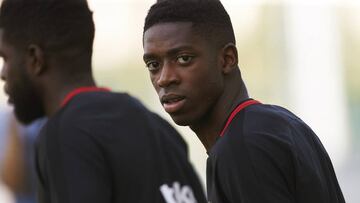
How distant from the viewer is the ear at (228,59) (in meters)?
3.96

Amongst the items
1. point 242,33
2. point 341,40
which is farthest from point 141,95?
point 341,40

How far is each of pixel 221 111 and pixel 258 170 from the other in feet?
1.31

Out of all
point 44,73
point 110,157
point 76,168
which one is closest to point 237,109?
point 110,157

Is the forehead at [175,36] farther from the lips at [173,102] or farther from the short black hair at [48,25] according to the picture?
the short black hair at [48,25]

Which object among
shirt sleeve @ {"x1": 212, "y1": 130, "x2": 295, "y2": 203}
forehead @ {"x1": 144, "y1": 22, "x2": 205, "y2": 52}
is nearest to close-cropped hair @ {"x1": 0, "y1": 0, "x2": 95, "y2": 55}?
forehead @ {"x1": 144, "y1": 22, "x2": 205, "y2": 52}

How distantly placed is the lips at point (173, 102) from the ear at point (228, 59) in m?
0.20

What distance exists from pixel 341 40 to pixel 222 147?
9459mm

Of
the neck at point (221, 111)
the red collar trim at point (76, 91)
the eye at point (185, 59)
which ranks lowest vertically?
the neck at point (221, 111)

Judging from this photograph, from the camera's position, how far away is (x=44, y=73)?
407 centimetres

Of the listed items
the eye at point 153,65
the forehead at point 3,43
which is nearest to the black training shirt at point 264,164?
Answer: the eye at point 153,65

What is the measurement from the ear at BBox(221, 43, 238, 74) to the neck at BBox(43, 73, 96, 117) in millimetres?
527

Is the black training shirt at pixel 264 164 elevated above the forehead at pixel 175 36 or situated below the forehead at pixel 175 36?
below

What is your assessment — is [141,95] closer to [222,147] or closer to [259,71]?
[259,71]

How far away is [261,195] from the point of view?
360 centimetres
